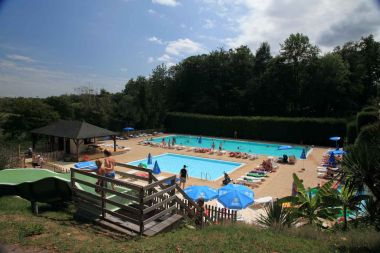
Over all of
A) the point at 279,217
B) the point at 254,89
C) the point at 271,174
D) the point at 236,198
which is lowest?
the point at 271,174

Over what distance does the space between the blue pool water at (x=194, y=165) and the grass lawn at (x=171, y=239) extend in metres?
14.1

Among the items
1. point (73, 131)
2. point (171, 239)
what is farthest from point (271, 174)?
point (73, 131)

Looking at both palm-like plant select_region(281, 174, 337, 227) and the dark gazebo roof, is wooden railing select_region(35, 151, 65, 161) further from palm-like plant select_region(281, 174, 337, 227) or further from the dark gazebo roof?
palm-like plant select_region(281, 174, 337, 227)

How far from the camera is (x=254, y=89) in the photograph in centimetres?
4691

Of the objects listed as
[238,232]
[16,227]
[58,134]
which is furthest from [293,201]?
[58,134]

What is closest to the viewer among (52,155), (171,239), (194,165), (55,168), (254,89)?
(171,239)

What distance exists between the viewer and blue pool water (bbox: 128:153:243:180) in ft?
73.5

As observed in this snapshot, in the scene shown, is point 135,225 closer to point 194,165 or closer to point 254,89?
point 194,165

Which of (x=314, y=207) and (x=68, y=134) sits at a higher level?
(x=68, y=134)

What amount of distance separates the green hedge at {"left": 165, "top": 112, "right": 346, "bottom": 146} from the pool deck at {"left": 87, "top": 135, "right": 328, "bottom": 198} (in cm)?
298

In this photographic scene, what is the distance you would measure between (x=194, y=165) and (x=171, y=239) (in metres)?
Result: 18.7

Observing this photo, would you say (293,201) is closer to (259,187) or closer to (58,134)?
(259,187)

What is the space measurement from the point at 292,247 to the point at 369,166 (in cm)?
248

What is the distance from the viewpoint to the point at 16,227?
253 inches
